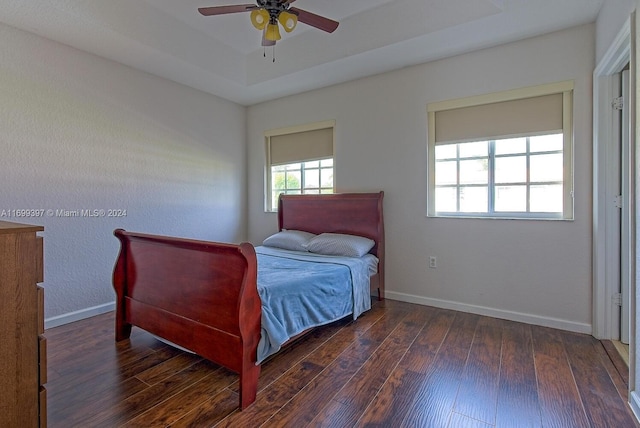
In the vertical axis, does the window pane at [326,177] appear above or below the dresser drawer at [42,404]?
above

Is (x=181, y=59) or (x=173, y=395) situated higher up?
(x=181, y=59)

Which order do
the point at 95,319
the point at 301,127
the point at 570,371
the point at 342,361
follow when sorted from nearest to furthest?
1. the point at 570,371
2. the point at 342,361
3. the point at 95,319
4. the point at 301,127

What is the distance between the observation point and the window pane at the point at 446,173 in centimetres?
327

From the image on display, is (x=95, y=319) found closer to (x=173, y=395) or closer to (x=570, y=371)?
(x=173, y=395)

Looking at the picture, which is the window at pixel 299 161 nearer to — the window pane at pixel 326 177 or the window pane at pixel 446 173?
the window pane at pixel 326 177

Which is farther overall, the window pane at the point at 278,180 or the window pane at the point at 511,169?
the window pane at the point at 278,180

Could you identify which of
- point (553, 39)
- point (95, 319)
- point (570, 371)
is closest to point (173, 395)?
point (95, 319)

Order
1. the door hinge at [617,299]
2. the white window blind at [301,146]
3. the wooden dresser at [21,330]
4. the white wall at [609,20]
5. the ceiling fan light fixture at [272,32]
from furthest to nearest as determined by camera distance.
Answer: the white window blind at [301,146], the door hinge at [617,299], the ceiling fan light fixture at [272,32], the white wall at [609,20], the wooden dresser at [21,330]

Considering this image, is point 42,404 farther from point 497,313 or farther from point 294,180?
point 294,180

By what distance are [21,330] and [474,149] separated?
346 cm

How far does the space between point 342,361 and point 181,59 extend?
3142 mm

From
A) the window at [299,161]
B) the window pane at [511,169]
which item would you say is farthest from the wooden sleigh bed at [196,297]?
the window pane at [511,169]

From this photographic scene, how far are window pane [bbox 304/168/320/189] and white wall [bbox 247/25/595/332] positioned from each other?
38 centimetres

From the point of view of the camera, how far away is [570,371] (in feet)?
6.66
